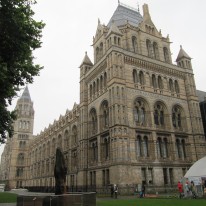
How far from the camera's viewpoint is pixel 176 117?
3856cm

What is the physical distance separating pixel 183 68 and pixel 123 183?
23325 millimetres

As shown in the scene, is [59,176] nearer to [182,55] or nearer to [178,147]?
[178,147]

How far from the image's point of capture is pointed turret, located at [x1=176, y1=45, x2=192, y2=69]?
4296 cm

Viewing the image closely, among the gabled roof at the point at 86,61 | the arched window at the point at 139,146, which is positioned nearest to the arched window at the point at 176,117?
the arched window at the point at 139,146

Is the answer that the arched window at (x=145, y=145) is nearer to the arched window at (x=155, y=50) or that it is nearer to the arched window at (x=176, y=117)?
the arched window at (x=176, y=117)

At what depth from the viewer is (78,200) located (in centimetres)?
1468

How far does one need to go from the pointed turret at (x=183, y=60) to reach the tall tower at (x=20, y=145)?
6159cm

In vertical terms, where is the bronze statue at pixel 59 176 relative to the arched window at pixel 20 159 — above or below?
below

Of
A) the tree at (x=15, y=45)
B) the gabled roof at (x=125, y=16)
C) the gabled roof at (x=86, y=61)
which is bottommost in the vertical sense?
the tree at (x=15, y=45)

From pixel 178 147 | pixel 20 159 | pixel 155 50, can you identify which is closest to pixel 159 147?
pixel 178 147

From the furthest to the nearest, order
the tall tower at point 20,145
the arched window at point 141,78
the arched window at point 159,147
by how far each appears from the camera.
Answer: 1. the tall tower at point 20,145
2. the arched window at point 141,78
3. the arched window at point 159,147

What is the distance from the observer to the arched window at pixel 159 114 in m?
36.4

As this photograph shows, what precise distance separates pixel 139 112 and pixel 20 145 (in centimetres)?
7111

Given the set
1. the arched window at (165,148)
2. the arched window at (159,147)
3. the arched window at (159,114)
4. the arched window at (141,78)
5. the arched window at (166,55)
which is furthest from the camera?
the arched window at (166,55)
